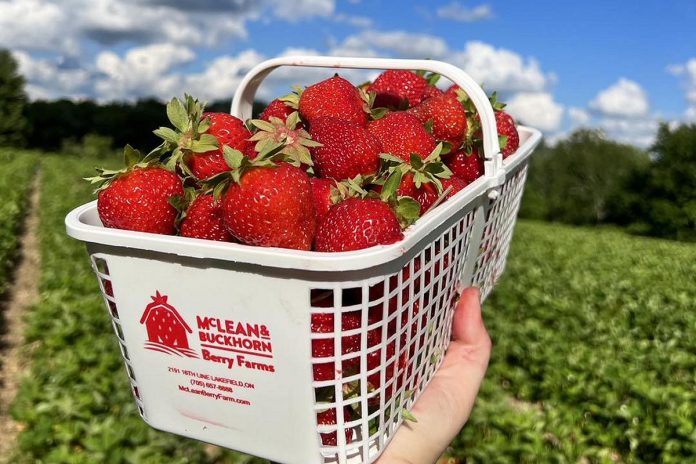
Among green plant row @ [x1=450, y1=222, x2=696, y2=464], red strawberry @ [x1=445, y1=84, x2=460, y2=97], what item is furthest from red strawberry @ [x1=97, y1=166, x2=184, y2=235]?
green plant row @ [x1=450, y1=222, x2=696, y2=464]

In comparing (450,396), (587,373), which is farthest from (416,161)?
(587,373)

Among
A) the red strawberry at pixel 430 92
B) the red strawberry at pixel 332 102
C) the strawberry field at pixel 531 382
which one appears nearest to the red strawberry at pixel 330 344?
the red strawberry at pixel 332 102

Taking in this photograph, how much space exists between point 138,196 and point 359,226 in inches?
19.0

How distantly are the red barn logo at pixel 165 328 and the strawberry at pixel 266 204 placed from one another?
22 centimetres

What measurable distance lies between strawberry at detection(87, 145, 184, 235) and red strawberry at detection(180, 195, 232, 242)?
7 cm

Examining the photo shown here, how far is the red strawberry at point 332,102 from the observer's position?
1.76 meters

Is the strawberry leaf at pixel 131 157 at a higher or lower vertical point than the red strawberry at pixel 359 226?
higher

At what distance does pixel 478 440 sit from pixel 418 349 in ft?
7.43

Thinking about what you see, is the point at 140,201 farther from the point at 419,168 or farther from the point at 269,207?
the point at 419,168

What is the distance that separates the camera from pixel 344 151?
149 centimetres

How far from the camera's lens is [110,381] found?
3.64m

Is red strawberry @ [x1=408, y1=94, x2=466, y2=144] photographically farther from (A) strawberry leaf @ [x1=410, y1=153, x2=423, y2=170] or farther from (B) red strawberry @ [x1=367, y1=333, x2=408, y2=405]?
Answer: (B) red strawberry @ [x1=367, y1=333, x2=408, y2=405]

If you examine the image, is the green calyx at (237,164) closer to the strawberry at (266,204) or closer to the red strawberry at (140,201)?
the strawberry at (266,204)

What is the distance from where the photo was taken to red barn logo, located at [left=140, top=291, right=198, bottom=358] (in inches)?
54.2
